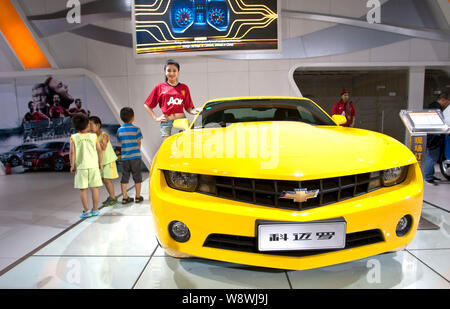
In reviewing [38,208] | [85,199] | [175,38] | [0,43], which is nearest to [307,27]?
[175,38]

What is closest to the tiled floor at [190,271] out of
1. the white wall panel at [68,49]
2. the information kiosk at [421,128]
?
the information kiosk at [421,128]

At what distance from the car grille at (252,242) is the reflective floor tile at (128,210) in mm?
1597

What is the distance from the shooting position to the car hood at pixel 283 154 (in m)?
1.22

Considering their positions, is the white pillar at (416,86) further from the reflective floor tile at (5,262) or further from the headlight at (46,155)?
the headlight at (46,155)

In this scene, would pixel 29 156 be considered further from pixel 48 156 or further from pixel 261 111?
pixel 261 111

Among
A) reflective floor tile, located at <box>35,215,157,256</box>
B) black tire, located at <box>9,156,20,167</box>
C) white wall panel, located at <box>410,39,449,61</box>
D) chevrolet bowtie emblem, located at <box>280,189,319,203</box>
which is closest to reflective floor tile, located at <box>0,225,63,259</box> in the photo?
reflective floor tile, located at <box>35,215,157,256</box>

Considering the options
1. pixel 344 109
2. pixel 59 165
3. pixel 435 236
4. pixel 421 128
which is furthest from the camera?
pixel 59 165

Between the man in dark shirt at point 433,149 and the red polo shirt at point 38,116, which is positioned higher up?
the red polo shirt at point 38,116

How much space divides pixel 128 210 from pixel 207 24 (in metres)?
3.63

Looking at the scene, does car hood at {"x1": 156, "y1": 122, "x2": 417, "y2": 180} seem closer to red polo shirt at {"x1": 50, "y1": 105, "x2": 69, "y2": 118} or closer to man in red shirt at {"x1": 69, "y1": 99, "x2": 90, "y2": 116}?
man in red shirt at {"x1": 69, "y1": 99, "x2": 90, "y2": 116}

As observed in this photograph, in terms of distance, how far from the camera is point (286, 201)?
1261mm

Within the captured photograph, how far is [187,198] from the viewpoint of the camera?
4.21 ft

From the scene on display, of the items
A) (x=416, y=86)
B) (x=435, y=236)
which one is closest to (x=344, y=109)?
(x=416, y=86)
